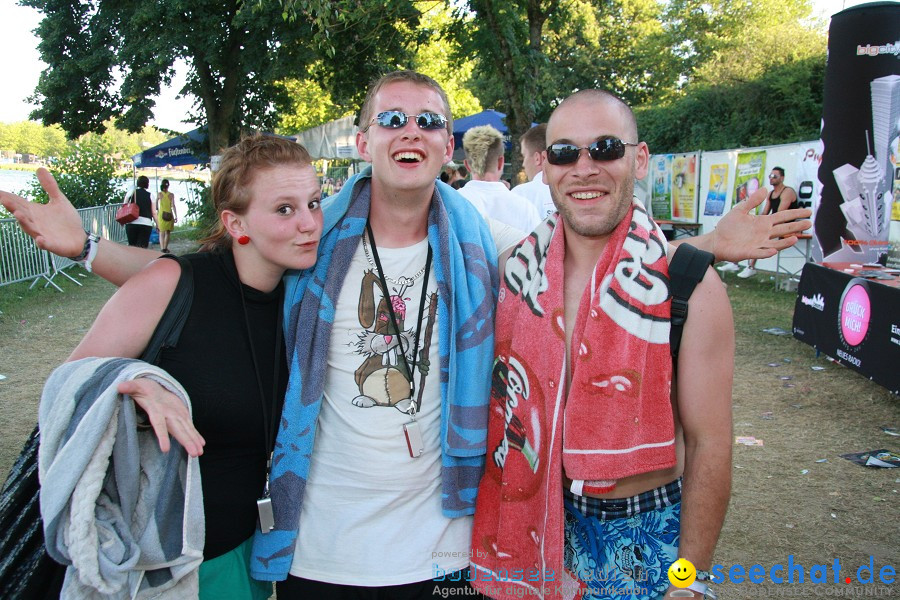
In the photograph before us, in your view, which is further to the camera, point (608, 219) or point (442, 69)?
point (442, 69)

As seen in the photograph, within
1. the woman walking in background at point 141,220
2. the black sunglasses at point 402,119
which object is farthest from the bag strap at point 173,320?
the woman walking in background at point 141,220

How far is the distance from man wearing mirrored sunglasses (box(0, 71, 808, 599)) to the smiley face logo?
622mm

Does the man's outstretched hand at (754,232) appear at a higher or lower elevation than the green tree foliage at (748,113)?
lower

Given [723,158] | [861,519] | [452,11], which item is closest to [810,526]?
[861,519]

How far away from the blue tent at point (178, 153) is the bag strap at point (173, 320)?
58.3ft

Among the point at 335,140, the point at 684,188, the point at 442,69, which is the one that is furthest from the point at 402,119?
the point at 442,69

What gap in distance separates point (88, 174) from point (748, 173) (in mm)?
17197

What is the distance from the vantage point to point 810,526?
3.75 metres

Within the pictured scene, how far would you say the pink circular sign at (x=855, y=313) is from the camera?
5723mm

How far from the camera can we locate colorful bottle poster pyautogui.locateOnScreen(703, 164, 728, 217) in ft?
43.4

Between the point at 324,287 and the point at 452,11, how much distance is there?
34.2 feet

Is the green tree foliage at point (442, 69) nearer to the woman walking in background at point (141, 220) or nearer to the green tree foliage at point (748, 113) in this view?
the green tree foliage at point (748, 113)

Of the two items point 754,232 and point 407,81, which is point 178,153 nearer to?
point 407,81

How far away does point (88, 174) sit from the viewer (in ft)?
59.3
